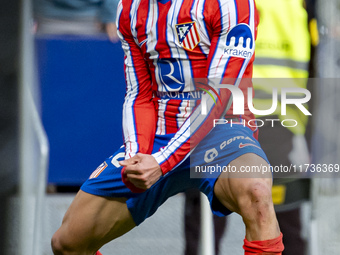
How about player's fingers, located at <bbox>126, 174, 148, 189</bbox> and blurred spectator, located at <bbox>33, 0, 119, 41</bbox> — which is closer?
player's fingers, located at <bbox>126, 174, 148, 189</bbox>

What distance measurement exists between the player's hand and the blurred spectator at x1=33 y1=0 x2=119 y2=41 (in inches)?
58.6

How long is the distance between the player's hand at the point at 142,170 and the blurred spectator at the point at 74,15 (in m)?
1.49

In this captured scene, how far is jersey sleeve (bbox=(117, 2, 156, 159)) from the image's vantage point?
10.0ft

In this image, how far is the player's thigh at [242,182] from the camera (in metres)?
2.62

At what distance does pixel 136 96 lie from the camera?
10.3ft

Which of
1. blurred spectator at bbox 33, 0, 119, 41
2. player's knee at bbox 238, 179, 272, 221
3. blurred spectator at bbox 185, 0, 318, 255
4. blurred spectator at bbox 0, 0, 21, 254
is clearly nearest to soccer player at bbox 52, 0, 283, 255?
player's knee at bbox 238, 179, 272, 221

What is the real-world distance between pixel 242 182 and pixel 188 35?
2.11 feet

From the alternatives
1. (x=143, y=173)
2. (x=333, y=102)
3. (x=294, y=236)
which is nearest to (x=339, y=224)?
(x=294, y=236)

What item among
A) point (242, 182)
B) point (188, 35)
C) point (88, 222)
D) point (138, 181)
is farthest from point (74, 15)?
point (242, 182)

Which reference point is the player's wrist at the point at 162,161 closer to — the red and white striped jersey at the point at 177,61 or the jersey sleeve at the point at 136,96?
the red and white striped jersey at the point at 177,61

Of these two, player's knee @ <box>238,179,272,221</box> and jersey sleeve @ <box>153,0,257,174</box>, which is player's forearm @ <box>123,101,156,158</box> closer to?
jersey sleeve @ <box>153,0,257,174</box>

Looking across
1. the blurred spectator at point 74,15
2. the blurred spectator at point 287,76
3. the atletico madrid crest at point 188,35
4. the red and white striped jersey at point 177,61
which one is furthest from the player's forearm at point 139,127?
the blurred spectator at point 74,15

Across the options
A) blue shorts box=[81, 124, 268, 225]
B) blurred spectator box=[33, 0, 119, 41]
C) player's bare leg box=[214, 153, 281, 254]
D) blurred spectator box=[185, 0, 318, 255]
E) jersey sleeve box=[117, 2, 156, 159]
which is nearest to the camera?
player's bare leg box=[214, 153, 281, 254]

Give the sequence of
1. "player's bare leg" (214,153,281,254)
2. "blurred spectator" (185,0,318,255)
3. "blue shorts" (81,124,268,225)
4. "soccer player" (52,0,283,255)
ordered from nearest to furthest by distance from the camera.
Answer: "player's bare leg" (214,153,281,254) → "soccer player" (52,0,283,255) → "blue shorts" (81,124,268,225) → "blurred spectator" (185,0,318,255)
